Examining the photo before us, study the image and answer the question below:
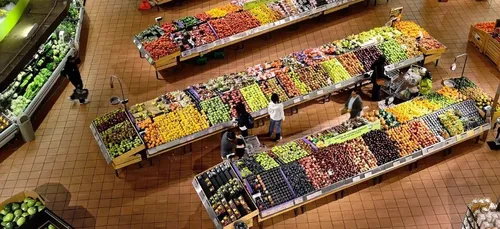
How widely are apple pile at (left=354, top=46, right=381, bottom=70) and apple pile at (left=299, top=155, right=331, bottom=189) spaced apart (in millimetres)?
3442

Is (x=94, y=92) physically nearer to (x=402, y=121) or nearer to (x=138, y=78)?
(x=138, y=78)

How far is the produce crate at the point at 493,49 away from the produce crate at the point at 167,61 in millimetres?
7713

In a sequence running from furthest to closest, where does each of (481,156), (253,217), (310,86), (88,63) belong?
1. (88,63)
2. (310,86)
3. (481,156)
4. (253,217)

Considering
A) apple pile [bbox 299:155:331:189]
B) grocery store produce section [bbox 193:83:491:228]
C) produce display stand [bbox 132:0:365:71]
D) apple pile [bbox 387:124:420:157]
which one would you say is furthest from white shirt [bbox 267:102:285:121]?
produce display stand [bbox 132:0:365:71]

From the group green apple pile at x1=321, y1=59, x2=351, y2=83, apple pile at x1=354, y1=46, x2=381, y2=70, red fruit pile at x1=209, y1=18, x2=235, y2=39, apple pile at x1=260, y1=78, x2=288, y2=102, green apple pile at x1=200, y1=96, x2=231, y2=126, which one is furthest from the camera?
red fruit pile at x1=209, y1=18, x2=235, y2=39

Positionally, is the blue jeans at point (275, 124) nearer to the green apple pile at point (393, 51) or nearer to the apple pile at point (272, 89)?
the apple pile at point (272, 89)

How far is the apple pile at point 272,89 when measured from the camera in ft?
40.0

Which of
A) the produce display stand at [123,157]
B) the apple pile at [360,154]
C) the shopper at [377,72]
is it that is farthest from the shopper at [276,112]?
the produce display stand at [123,157]

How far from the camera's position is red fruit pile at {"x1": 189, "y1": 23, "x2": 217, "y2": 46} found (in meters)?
13.7

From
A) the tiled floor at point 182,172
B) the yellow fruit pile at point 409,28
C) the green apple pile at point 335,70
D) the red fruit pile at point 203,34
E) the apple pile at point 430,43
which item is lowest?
the tiled floor at point 182,172

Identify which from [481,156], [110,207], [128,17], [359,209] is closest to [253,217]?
[359,209]

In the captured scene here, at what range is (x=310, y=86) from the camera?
1239 cm

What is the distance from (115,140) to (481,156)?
7568 millimetres

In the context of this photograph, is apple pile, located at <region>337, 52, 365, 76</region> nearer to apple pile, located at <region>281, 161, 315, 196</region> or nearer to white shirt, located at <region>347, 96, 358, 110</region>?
white shirt, located at <region>347, 96, 358, 110</region>
